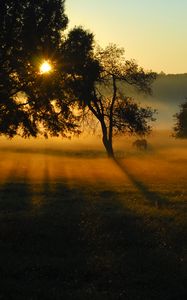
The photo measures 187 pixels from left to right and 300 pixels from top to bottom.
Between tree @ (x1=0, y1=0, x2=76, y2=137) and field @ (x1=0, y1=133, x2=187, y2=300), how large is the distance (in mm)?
7173

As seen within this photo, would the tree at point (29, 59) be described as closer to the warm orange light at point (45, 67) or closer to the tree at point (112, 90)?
the warm orange light at point (45, 67)

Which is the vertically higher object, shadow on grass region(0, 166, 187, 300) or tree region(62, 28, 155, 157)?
tree region(62, 28, 155, 157)

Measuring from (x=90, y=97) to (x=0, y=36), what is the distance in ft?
80.4

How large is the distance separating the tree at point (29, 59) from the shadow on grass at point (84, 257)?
53.7 ft

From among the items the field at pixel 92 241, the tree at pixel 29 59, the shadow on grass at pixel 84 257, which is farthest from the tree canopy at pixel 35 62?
the shadow on grass at pixel 84 257

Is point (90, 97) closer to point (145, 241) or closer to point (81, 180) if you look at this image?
point (81, 180)

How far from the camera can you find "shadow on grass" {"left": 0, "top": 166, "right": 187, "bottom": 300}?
1479 centimetres

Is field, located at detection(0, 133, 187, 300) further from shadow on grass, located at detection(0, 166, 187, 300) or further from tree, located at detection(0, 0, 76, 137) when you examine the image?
tree, located at detection(0, 0, 76, 137)

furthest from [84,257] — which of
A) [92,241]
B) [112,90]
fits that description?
[112,90]

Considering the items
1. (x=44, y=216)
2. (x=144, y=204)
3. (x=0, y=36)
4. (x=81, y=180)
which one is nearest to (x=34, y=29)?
(x=0, y=36)

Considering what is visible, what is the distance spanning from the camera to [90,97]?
210 feet

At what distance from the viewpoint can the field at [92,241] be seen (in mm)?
15086

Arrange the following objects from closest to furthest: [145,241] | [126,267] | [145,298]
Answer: [145,298] → [126,267] → [145,241]

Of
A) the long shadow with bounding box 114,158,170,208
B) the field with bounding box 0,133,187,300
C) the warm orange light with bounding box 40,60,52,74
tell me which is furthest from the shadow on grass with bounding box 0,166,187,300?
the warm orange light with bounding box 40,60,52,74
